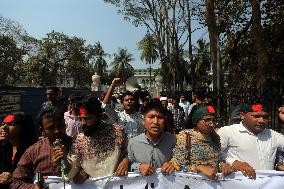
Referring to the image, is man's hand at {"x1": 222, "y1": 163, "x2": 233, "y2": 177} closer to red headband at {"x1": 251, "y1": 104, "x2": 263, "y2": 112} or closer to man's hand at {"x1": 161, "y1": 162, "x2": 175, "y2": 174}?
man's hand at {"x1": 161, "y1": 162, "x2": 175, "y2": 174}

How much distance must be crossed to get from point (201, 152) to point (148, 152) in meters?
0.50

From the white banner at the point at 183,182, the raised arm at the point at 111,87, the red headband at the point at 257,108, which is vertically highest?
the raised arm at the point at 111,87

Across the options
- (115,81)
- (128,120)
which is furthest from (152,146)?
(128,120)

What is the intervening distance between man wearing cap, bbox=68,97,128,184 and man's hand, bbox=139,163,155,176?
141 millimetres

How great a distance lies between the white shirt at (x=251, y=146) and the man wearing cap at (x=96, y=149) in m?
1.07

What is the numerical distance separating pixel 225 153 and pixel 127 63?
101m

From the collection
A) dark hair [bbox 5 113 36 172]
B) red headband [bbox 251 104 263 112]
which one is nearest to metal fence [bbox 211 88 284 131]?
red headband [bbox 251 104 263 112]

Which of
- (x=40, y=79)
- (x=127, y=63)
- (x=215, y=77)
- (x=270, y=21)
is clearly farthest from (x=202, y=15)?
(x=127, y=63)

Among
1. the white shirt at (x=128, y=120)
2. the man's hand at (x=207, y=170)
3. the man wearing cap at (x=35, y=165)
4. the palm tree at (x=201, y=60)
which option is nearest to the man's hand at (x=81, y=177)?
the man wearing cap at (x=35, y=165)

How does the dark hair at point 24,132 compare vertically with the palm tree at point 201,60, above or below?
below

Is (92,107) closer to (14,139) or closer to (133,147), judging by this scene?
(133,147)

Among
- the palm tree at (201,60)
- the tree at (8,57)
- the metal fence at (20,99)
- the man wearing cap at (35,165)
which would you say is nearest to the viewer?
the man wearing cap at (35,165)

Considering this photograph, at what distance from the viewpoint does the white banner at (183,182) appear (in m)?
3.92

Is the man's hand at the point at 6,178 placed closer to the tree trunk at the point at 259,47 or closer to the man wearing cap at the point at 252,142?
the man wearing cap at the point at 252,142
